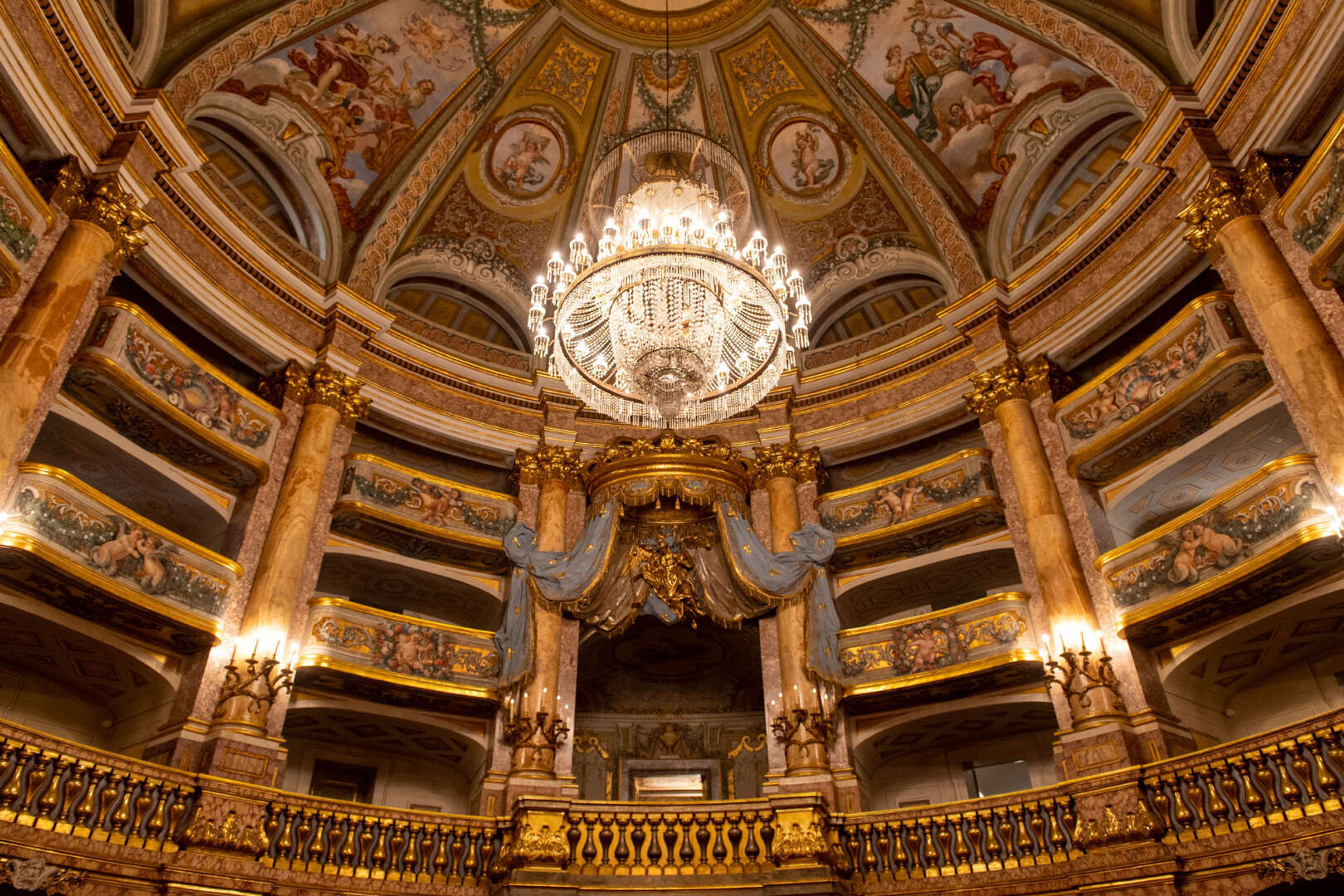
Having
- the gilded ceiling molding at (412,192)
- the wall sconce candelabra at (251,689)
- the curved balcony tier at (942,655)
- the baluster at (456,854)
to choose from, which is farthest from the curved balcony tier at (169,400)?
the curved balcony tier at (942,655)

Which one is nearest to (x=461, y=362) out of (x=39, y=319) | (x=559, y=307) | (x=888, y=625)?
(x=559, y=307)

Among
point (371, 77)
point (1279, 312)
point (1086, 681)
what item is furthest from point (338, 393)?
point (1279, 312)

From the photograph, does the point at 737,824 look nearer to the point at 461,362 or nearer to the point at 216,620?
the point at 216,620

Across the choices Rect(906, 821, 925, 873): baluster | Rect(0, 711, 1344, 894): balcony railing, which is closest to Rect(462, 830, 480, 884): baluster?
Rect(0, 711, 1344, 894): balcony railing

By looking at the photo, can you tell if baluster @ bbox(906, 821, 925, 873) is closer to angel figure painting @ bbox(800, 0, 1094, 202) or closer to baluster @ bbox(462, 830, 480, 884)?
baluster @ bbox(462, 830, 480, 884)

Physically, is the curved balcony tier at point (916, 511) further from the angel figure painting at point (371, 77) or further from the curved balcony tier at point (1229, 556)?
the angel figure painting at point (371, 77)

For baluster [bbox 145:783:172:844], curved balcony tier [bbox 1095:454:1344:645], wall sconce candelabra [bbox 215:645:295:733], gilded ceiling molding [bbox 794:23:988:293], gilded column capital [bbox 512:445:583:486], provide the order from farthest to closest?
gilded ceiling molding [bbox 794:23:988:293], gilded column capital [bbox 512:445:583:486], wall sconce candelabra [bbox 215:645:295:733], curved balcony tier [bbox 1095:454:1344:645], baluster [bbox 145:783:172:844]

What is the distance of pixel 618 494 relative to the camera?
12961mm

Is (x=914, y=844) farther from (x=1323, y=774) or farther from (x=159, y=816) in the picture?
(x=159, y=816)

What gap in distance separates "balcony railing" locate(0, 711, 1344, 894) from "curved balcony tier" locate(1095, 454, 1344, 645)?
186cm

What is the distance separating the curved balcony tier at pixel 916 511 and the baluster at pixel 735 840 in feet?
15.9

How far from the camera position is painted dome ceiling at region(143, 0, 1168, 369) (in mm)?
12773

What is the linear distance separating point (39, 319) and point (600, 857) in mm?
7446

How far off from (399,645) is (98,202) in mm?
5978
